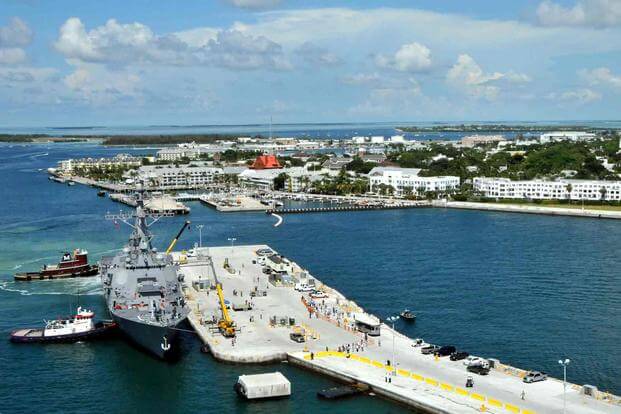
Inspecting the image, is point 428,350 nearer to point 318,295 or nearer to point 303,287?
point 318,295

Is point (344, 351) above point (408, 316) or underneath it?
above

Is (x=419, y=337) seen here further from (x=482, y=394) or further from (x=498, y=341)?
(x=482, y=394)

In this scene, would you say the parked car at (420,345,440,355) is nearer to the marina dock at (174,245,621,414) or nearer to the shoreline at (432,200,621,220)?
the marina dock at (174,245,621,414)

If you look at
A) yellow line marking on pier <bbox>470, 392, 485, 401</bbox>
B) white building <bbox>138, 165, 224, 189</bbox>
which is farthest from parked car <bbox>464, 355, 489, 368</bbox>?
white building <bbox>138, 165, 224, 189</bbox>

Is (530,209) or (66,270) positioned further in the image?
(530,209)

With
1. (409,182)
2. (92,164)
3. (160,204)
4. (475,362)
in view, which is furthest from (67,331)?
(92,164)

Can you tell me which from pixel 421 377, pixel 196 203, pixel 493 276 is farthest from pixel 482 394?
pixel 196 203

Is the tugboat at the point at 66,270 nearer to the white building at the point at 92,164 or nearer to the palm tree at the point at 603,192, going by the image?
the palm tree at the point at 603,192
